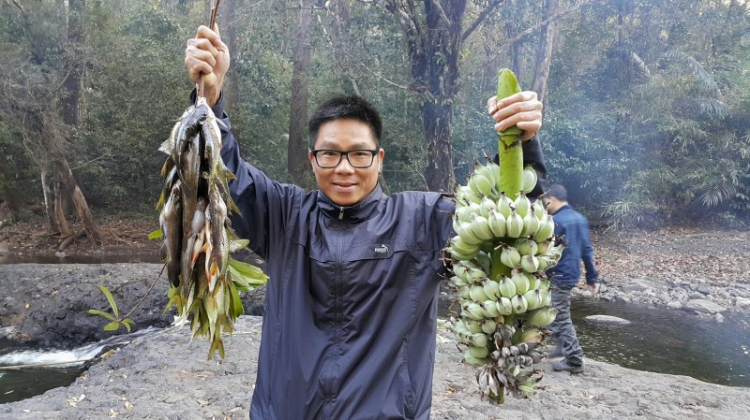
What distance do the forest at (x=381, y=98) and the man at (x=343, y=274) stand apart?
10961mm

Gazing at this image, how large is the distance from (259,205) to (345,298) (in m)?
0.54

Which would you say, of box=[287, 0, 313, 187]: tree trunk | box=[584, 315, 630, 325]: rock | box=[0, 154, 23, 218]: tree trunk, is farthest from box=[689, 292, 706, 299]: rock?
box=[0, 154, 23, 218]: tree trunk

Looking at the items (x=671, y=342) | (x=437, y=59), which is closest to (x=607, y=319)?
(x=671, y=342)

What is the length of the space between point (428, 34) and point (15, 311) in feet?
32.1

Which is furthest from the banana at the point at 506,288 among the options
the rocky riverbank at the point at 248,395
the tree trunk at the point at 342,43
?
the tree trunk at the point at 342,43

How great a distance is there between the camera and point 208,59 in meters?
1.85

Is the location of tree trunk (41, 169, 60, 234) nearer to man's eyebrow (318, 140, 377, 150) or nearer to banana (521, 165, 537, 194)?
man's eyebrow (318, 140, 377, 150)

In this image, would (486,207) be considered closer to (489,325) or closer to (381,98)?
(489,325)

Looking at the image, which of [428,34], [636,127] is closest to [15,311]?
[428,34]

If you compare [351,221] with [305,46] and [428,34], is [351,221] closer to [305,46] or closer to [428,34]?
[428,34]

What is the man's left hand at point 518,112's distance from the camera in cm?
167

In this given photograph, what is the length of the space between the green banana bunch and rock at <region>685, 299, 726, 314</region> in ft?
33.7

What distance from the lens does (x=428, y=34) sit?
459 inches

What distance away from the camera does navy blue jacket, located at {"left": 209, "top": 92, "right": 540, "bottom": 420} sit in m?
2.00
